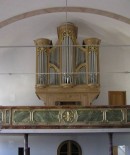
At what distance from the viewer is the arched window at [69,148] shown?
13938mm

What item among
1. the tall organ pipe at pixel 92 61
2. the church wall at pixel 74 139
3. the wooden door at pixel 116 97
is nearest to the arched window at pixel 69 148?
the church wall at pixel 74 139

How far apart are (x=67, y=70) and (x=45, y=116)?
2269 mm

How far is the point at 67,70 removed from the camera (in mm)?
12656

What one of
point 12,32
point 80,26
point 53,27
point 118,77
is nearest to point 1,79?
point 12,32

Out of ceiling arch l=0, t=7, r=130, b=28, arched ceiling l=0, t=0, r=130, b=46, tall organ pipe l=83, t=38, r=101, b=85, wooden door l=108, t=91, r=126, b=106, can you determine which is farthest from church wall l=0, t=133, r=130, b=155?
ceiling arch l=0, t=7, r=130, b=28

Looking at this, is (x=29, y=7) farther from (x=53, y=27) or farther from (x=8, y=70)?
(x=8, y=70)

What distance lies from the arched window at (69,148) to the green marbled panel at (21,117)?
3.20 meters

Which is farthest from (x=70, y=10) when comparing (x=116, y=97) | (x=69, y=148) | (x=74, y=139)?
(x=69, y=148)

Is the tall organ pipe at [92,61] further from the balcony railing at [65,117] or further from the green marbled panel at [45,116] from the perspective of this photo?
the green marbled panel at [45,116]

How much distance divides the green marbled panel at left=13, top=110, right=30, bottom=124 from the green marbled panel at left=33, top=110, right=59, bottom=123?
26 cm

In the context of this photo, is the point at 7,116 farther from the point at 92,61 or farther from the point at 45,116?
the point at 92,61

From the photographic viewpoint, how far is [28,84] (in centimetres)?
1451

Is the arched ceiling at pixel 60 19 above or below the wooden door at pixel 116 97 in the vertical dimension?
above

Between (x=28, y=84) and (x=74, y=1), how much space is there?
4972 millimetres
